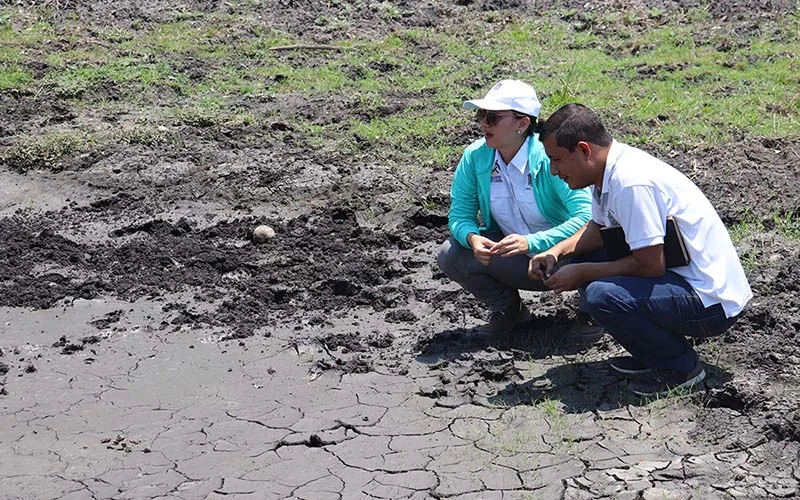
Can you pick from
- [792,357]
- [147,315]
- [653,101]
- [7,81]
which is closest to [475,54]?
[653,101]

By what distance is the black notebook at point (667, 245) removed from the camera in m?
5.29

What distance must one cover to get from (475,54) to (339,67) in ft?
4.83

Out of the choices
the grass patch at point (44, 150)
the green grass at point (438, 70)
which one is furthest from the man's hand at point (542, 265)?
the grass patch at point (44, 150)

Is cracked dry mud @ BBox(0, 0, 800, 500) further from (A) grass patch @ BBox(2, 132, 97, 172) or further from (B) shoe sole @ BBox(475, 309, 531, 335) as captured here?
(A) grass patch @ BBox(2, 132, 97, 172)

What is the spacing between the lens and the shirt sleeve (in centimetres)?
520

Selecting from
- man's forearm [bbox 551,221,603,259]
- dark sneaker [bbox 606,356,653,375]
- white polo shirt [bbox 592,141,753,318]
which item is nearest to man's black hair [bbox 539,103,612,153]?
white polo shirt [bbox 592,141,753,318]

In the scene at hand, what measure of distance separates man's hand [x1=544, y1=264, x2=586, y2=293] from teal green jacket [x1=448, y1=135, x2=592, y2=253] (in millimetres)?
334

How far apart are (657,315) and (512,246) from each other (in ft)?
2.70

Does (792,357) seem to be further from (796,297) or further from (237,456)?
(237,456)

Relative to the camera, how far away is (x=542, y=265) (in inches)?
224

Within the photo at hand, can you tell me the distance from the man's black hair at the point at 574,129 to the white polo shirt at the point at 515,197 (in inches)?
26.5

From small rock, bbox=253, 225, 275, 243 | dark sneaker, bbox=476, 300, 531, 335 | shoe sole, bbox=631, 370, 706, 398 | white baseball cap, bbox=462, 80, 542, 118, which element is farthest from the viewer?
small rock, bbox=253, 225, 275, 243

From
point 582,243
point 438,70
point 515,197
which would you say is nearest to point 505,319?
point 515,197

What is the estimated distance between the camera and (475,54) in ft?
40.3
